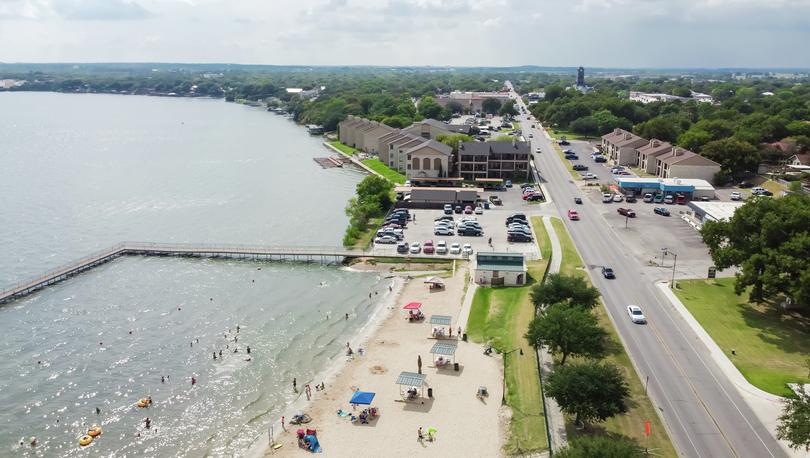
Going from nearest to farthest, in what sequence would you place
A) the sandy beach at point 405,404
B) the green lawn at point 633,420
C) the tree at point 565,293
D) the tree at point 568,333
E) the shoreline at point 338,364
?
1. the green lawn at point 633,420
2. the sandy beach at point 405,404
3. the shoreline at point 338,364
4. the tree at point 568,333
5. the tree at point 565,293

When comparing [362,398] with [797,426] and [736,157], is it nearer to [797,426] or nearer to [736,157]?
[797,426]

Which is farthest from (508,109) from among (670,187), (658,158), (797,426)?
(797,426)

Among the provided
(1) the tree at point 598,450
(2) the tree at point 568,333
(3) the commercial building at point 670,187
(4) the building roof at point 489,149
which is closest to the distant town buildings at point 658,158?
(3) the commercial building at point 670,187

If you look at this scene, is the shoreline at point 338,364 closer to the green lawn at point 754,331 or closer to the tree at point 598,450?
the tree at point 598,450

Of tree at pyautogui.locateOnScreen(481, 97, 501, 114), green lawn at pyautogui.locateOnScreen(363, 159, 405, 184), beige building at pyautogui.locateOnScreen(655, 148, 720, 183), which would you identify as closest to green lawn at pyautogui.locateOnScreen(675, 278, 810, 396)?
beige building at pyautogui.locateOnScreen(655, 148, 720, 183)

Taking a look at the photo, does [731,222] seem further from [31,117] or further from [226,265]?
[31,117]

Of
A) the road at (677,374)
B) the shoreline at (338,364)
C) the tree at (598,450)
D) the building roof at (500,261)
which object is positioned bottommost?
the shoreline at (338,364)
